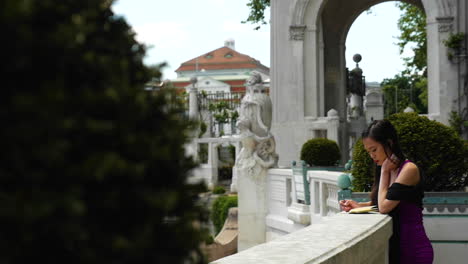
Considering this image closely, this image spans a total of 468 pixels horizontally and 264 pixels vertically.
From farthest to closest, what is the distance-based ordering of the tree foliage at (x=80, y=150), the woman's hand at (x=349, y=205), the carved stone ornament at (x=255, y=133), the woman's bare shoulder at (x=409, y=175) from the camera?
1. the carved stone ornament at (x=255, y=133)
2. the woman's hand at (x=349, y=205)
3. the woman's bare shoulder at (x=409, y=175)
4. the tree foliage at (x=80, y=150)

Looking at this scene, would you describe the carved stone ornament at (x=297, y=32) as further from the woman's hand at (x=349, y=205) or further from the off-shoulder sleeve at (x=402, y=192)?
the off-shoulder sleeve at (x=402, y=192)

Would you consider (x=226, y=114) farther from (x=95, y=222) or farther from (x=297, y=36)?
(x=95, y=222)

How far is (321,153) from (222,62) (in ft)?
350

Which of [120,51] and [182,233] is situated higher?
[120,51]

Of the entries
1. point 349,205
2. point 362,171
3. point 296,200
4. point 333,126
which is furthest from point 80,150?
point 333,126

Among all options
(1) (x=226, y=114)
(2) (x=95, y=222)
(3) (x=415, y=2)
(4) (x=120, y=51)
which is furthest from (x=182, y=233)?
(1) (x=226, y=114)

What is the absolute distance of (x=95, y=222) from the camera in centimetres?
122

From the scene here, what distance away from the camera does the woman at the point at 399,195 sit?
4.53 m

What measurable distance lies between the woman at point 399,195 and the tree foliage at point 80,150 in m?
3.31

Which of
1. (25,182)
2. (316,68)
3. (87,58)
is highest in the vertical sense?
(316,68)

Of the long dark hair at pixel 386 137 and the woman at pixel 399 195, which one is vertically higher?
the long dark hair at pixel 386 137

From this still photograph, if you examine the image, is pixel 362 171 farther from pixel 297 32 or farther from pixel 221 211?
pixel 221 211

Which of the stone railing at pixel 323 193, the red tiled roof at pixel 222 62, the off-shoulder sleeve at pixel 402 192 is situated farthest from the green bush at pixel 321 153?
the red tiled roof at pixel 222 62

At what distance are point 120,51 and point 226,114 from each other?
49.5 meters
